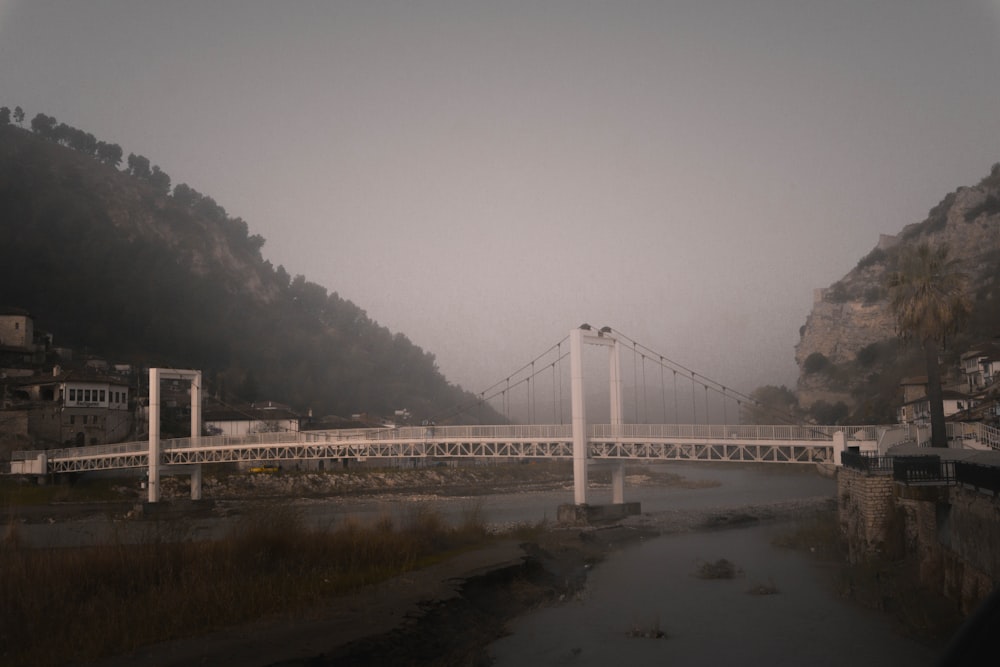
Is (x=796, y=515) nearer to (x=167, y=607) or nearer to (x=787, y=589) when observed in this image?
(x=787, y=589)

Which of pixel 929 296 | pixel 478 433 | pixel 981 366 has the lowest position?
pixel 478 433

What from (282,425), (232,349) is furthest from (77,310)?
(282,425)

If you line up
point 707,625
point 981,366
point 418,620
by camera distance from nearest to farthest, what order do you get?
1. point 418,620
2. point 707,625
3. point 981,366

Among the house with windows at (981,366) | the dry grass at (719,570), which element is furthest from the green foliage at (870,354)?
the dry grass at (719,570)

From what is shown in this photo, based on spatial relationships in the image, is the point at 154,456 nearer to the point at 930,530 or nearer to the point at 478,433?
the point at 478,433

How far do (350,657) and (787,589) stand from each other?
16.3 m

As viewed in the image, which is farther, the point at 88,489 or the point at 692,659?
the point at 88,489

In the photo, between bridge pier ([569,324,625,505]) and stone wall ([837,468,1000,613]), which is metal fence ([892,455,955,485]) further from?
bridge pier ([569,324,625,505])

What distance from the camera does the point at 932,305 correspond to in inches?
1332

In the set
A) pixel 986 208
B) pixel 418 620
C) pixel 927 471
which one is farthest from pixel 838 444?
pixel 986 208

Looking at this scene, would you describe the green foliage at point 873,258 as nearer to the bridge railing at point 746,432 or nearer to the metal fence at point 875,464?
the bridge railing at point 746,432

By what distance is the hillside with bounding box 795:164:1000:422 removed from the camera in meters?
74.8

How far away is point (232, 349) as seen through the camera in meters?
121

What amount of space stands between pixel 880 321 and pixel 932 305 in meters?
69.8
